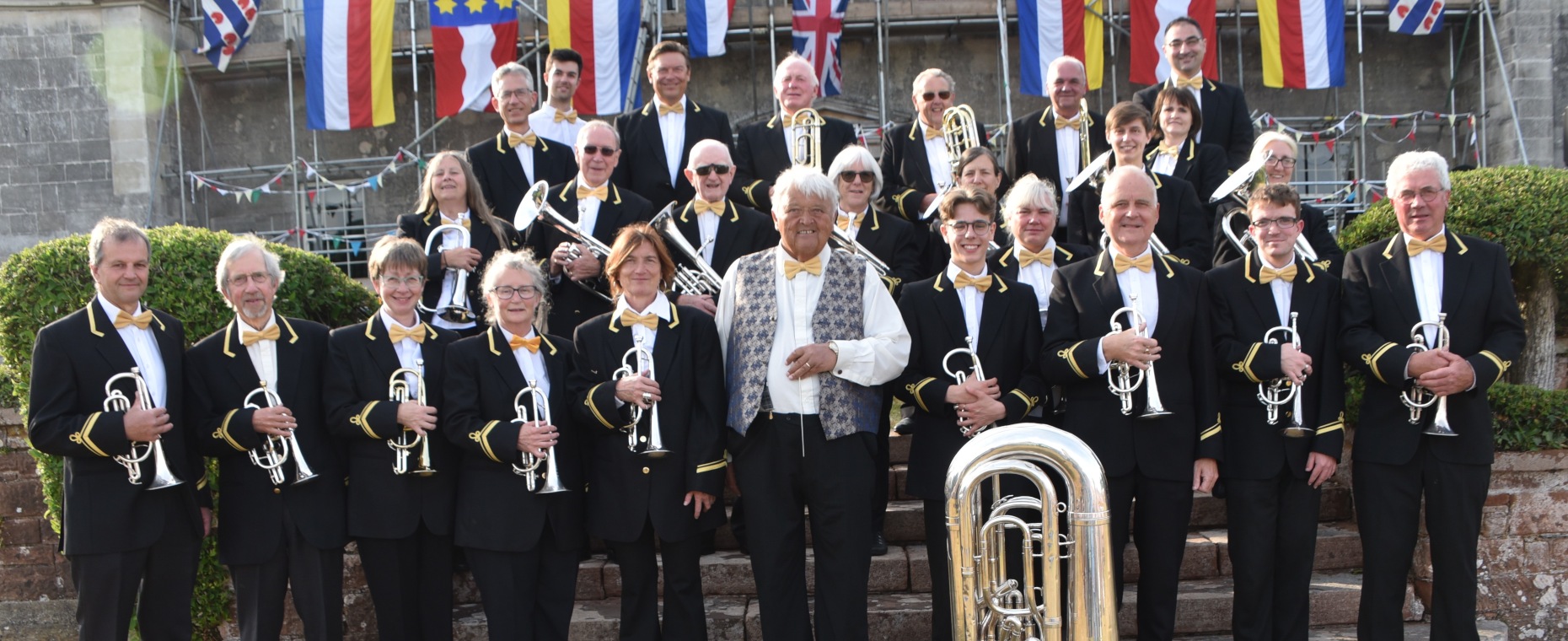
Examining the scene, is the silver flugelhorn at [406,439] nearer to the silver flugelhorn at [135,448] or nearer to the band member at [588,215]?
the silver flugelhorn at [135,448]

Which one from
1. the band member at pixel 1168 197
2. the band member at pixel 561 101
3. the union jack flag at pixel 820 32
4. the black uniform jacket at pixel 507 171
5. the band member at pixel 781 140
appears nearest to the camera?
the band member at pixel 1168 197

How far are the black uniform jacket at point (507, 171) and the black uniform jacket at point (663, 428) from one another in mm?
1932

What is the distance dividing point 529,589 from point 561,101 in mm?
3260

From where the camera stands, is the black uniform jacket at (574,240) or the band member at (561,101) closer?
the black uniform jacket at (574,240)

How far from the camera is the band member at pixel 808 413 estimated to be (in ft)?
14.4

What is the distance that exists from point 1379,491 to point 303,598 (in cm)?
423

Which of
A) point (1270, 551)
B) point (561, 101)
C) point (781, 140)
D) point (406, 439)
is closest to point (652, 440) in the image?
point (406, 439)

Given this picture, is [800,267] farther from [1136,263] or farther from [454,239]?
[454,239]

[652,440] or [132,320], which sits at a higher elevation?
[132,320]

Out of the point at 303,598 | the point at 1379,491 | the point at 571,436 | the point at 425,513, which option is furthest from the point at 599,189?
the point at 1379,491

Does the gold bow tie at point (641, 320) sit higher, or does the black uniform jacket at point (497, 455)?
the gold bow tie at point (641, 320)

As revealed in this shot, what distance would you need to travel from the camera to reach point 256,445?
4535mm

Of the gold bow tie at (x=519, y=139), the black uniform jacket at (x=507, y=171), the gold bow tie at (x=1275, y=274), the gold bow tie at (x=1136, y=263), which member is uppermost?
the gold bow tie at (x=519, y=139)

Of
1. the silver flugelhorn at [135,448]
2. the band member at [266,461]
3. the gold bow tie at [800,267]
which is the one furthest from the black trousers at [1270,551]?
the silver flugelhorn at [135,448]
